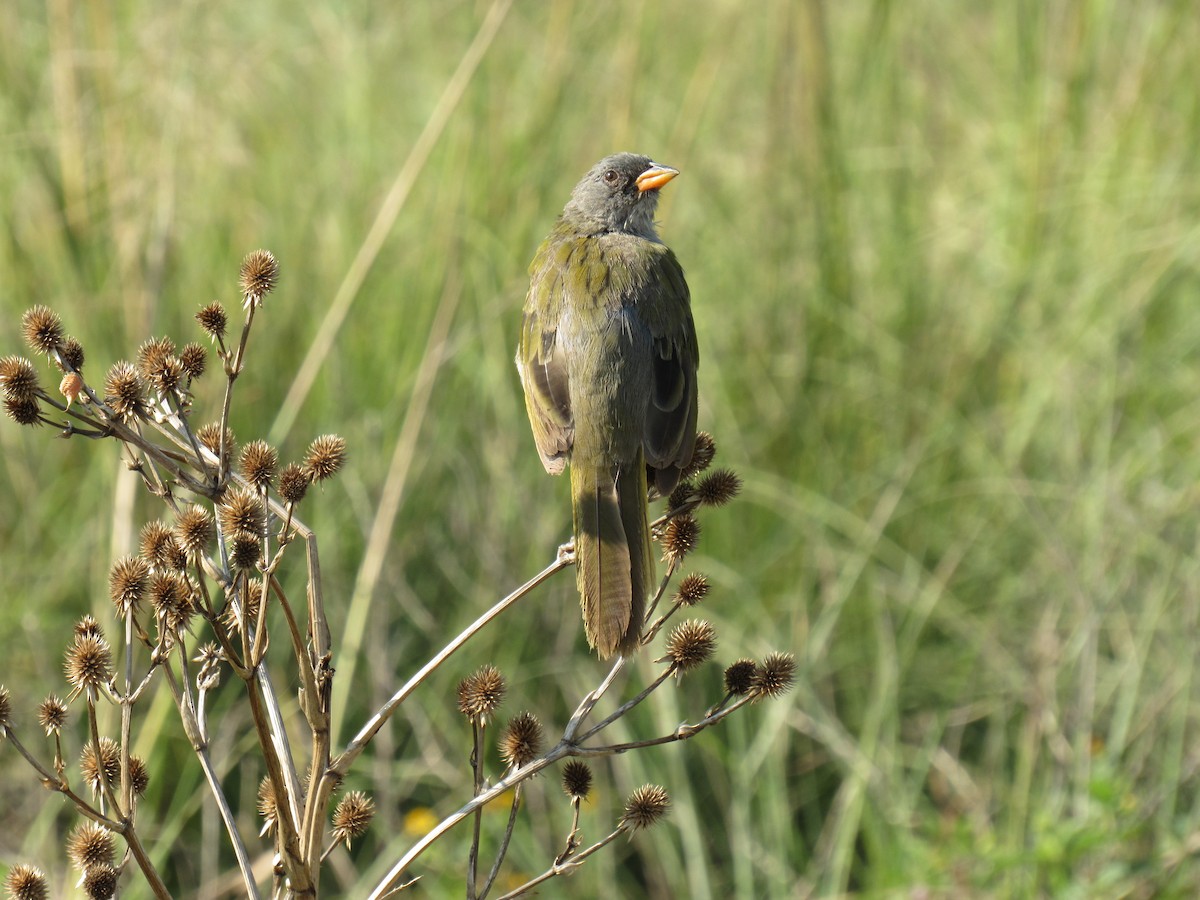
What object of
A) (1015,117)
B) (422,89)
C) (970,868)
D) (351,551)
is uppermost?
(422,89)

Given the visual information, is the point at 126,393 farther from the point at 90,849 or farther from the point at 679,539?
the point at 679,539

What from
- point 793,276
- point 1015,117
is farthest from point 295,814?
point 1015,117

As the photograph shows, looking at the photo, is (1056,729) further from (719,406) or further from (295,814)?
(295,814)

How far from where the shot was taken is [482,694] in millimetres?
2242

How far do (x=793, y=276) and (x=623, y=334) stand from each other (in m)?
2.82

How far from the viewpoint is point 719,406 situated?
20.5ft

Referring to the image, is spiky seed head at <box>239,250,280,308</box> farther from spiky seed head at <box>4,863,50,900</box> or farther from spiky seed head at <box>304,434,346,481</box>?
spiky seed head at <box>4,863,50,900</box>

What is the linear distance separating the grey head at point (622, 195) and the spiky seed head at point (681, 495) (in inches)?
63.7

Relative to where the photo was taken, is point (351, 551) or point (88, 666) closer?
point (88, 666)

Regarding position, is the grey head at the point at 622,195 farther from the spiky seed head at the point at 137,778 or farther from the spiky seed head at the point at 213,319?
the spiky seed head at the point at 137,778

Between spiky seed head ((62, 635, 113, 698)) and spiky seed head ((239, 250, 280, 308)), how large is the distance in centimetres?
59

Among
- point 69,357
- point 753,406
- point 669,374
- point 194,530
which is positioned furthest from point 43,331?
point 753,406

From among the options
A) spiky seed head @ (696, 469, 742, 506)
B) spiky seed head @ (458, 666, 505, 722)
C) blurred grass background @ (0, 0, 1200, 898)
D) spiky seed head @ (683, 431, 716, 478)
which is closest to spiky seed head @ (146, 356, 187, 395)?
spiky seed head @ (458, 666, 505, 722)

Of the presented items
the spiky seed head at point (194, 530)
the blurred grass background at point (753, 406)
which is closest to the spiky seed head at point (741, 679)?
the spiky seed head at point (194, 530)
